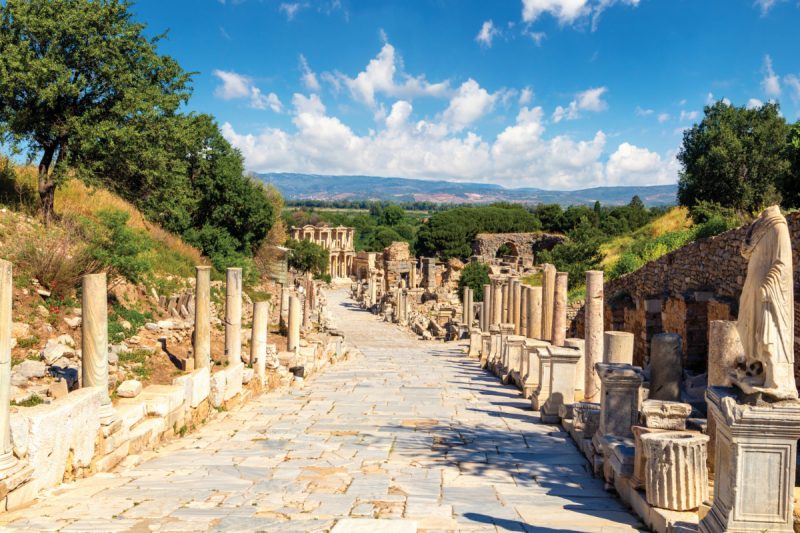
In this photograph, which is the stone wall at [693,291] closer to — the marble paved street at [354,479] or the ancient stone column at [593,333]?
the ancient stone column at [593,333]

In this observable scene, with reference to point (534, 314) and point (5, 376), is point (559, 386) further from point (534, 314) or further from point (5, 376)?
point (534, 314)

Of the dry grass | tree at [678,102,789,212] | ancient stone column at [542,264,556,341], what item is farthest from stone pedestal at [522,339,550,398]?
the dry grass

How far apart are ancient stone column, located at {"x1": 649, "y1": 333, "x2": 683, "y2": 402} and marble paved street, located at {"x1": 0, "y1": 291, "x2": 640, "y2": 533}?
1265mm

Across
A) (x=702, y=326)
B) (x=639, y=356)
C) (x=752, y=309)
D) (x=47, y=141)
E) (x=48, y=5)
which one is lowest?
(x=639, y=356)

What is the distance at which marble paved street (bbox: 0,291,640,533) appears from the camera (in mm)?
5473

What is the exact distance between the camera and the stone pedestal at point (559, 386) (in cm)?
1041

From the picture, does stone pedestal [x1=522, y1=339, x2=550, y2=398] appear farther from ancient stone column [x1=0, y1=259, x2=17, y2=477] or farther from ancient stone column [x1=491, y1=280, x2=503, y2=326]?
ancient stone column [x1=491, y1=280, x2=503, y2=326]

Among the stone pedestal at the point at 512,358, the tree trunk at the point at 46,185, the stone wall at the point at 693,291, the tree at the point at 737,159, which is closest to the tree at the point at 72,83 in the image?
the tree trunk at the point at 46,185

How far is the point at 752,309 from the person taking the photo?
4930 millimetres

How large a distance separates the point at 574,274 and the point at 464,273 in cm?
1396

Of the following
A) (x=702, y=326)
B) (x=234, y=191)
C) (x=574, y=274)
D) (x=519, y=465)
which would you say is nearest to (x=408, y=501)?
(x=519, y=465)

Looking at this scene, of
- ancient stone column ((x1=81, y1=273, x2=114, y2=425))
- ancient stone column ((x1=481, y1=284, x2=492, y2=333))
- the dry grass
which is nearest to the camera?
ancient stone column ((x1=81, y1=273, x2=114, y2=425))

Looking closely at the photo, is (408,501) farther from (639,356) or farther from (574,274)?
(574,274)

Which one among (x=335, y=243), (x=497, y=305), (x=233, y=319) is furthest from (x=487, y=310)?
(x=335, y=243)
